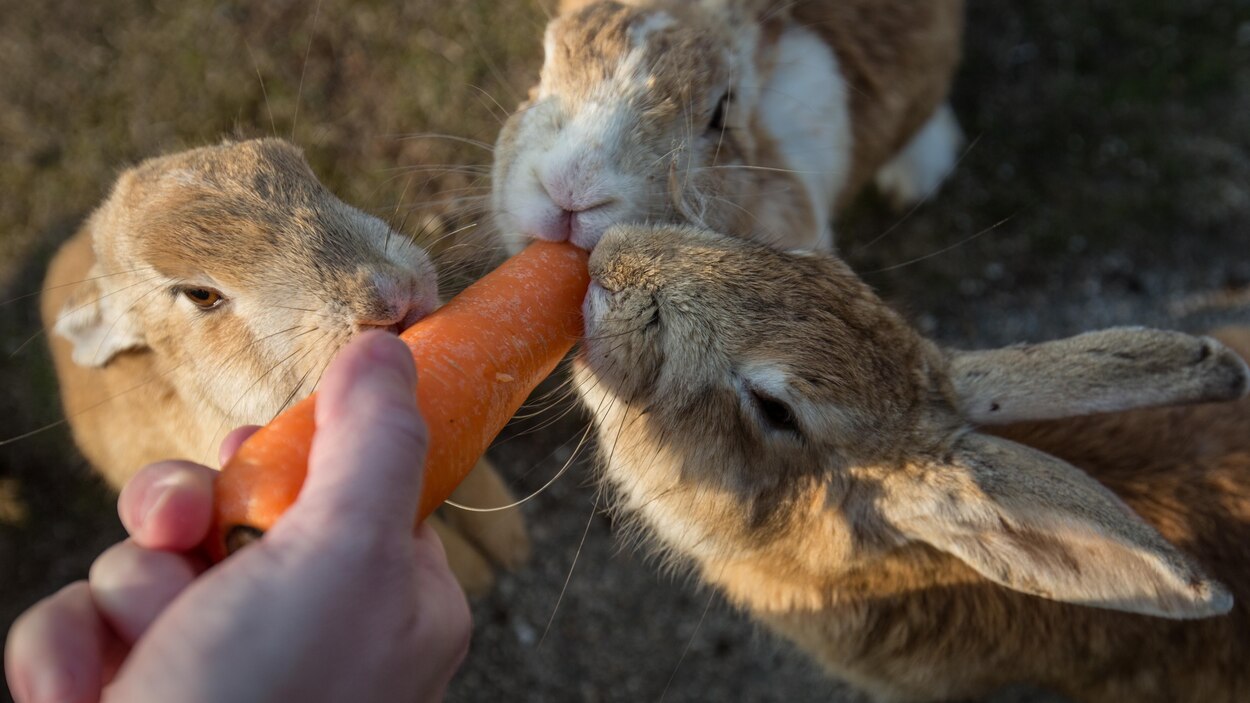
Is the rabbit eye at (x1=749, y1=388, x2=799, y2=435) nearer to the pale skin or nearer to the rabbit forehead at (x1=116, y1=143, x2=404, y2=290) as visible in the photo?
the pale skin

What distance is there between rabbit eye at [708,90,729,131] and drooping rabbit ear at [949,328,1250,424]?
125 centimetres

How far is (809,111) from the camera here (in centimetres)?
358

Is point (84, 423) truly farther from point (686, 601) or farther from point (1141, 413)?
point (1141, 413)

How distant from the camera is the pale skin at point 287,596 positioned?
1.22 meters

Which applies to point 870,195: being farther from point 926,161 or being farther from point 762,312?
point 762,312

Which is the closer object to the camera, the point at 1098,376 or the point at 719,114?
the point at 1098,376

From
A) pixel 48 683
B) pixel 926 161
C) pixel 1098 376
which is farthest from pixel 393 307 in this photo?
pixel 926 161

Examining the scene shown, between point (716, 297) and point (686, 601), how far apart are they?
229 cm

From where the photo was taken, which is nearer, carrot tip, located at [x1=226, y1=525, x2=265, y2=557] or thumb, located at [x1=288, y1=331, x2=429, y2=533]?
thumb, located at [x1=288, y1=331, x2=429, y2=533]

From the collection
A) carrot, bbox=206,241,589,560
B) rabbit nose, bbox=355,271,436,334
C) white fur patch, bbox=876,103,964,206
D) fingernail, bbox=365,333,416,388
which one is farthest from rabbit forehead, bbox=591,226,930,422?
white fur patch, bbox=876,103,964,206

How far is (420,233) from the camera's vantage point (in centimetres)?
302

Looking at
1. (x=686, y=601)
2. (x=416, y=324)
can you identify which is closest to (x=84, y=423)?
(x=416, y=324)

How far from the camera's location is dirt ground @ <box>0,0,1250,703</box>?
4328 millimetres

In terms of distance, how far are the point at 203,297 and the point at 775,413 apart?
1.63m
